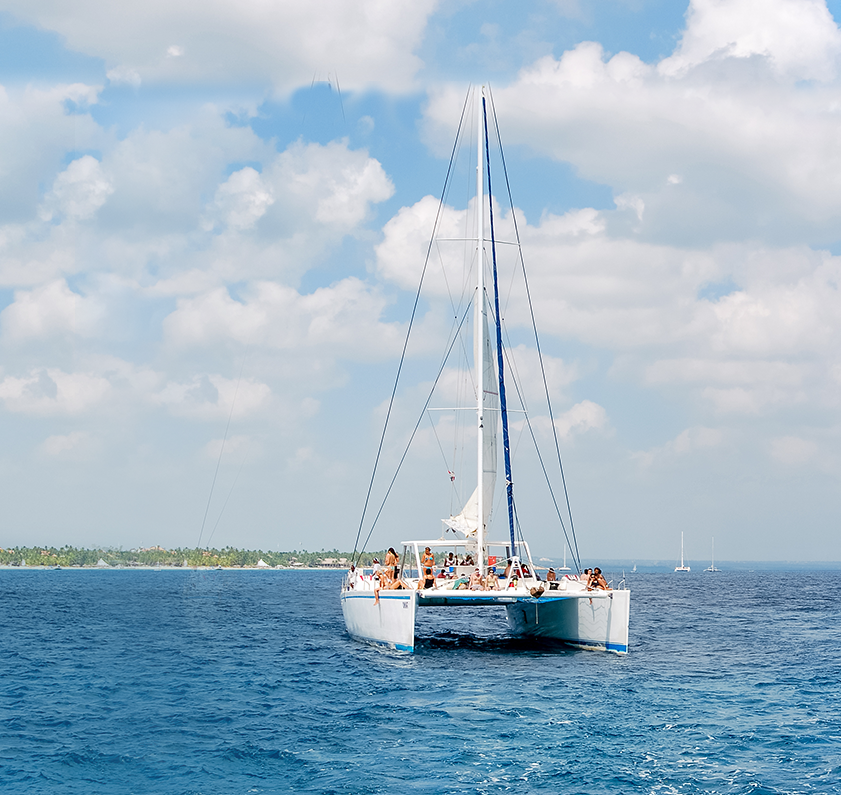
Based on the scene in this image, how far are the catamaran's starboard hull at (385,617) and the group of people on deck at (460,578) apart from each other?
0.43 meters

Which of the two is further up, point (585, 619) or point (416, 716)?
point (585, 619)

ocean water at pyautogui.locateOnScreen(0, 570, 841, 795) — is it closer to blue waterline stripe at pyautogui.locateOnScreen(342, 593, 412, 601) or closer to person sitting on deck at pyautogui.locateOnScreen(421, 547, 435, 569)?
blue waterline stripe at pyautogui.locateOnScreen(342, 593, 412, 601)

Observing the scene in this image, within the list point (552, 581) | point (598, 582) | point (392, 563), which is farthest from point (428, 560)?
point (598, 582)

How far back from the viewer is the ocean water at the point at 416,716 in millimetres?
13586

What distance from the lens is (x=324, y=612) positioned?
→ 4797 cm

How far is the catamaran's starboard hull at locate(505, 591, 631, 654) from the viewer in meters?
25.2

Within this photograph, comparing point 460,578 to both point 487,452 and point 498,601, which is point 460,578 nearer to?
point 498,601

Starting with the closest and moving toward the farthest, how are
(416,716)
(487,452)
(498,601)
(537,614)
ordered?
(416,716) < (498,601) < (537,614) < (487,452)

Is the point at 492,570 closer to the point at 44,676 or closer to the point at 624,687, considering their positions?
the point at 624,687

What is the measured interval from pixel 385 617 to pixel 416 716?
8.40 metres

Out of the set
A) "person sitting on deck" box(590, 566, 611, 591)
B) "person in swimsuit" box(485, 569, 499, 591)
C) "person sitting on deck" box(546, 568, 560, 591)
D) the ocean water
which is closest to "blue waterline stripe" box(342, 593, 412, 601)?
the ocean water

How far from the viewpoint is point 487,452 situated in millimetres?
29609

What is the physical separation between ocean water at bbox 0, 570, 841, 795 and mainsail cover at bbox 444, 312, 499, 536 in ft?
13.0

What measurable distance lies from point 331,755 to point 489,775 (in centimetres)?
273
